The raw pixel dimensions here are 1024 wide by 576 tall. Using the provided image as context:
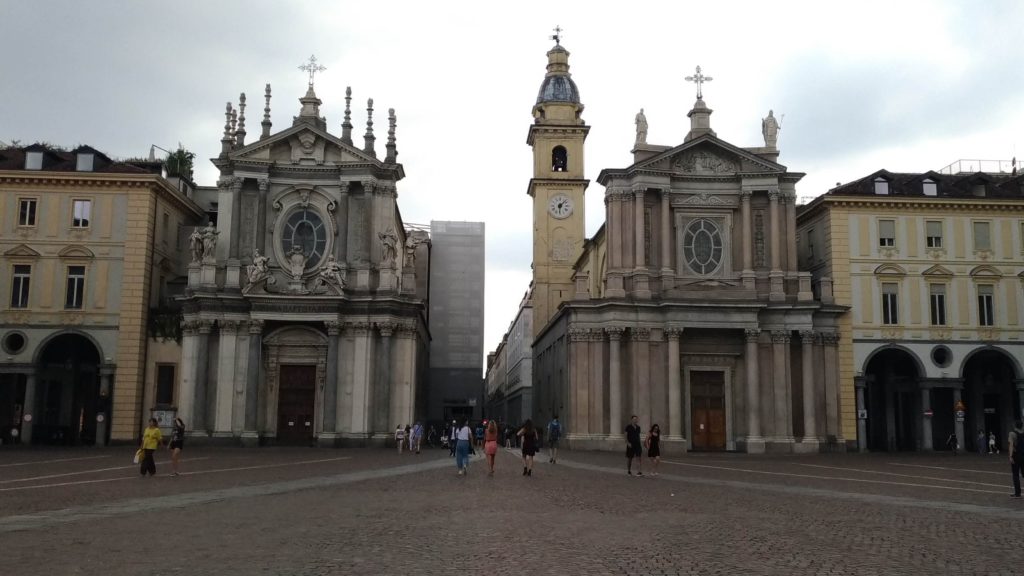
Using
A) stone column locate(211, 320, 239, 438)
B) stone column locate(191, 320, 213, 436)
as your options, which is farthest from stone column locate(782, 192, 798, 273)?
stone column locate(191, 320, 213, 436)

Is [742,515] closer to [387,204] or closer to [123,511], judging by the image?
[123,511]

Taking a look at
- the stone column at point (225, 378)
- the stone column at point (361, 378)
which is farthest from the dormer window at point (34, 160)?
the stone column at point (361, 378)

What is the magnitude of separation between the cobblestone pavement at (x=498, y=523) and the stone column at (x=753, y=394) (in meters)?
18.3

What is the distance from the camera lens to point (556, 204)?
72312 mm

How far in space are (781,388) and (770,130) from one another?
15344 mm

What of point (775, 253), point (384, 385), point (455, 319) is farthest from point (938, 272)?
point (455, 319)

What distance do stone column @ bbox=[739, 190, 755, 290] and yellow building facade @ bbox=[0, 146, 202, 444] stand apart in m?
32.5

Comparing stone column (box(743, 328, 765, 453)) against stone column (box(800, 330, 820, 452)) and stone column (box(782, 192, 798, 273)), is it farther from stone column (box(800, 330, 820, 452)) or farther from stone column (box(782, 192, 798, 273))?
stone column (box(782, 192, 798, 273))

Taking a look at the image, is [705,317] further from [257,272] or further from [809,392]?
[257,272]

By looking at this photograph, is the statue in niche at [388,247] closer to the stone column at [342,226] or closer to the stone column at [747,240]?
the stone column at [342,226]

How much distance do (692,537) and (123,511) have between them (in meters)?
10.5

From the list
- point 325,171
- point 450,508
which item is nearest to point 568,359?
point 325,171

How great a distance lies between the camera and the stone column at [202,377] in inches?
1938

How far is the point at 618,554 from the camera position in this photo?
41.1 feet
